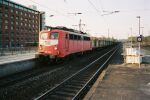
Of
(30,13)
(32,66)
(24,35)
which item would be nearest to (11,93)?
(32,66)

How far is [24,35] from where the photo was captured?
7700 centimetres

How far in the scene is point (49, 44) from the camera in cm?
1811

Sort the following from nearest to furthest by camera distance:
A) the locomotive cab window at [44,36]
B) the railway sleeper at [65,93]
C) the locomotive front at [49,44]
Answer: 1. the railway sleeper at [65,93]
2. the locomotive front at [49,44]
3. the locomotive cab window at [44,36]

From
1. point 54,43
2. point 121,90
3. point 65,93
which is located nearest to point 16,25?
point 54,43

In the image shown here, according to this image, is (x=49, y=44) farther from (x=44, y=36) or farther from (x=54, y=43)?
(x=44, y=36)

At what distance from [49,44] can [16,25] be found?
192 ft

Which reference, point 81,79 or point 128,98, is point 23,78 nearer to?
point 81,79

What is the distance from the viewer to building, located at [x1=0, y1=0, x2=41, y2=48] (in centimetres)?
6588

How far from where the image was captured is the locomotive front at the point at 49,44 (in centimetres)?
1778

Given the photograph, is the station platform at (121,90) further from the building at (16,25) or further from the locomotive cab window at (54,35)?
the building at (16,25)

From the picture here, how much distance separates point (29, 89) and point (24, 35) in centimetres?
6964

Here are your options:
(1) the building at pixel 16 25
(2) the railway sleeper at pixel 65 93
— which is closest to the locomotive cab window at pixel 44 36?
(2) the railway sleeper at pixel 65 93

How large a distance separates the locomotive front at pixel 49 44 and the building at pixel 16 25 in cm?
4324

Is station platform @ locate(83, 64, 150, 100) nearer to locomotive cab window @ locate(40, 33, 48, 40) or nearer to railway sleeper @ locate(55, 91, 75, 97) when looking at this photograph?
railway sleeper @ locate(55, 91, 75, 97)
